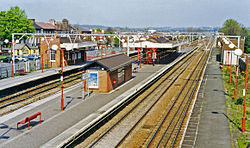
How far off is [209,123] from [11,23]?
53336mm

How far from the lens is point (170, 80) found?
35000 millimetres

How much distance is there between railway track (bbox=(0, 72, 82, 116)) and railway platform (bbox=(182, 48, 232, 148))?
1351 cm

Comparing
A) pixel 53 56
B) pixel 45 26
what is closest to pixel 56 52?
pixel 53 56

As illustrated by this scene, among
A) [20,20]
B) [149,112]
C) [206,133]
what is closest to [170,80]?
[149,112]

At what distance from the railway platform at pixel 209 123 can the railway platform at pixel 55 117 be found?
6.07 metres

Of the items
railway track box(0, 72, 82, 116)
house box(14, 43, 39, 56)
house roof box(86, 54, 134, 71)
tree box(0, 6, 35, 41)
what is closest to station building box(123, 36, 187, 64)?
house roof box(86, 54, 134, 71)

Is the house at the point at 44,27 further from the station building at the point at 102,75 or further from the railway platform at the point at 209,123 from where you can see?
the railway platform at the point at 209,123

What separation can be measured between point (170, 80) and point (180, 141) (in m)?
20.4

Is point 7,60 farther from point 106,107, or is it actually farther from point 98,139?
point 98,139

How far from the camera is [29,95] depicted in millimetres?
26281

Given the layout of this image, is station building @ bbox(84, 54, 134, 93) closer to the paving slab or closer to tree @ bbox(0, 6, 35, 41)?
the paving slab

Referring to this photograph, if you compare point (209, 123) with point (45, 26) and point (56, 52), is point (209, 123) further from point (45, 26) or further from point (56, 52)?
point (45, 26)

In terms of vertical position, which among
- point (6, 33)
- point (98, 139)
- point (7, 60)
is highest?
point (6, 33)

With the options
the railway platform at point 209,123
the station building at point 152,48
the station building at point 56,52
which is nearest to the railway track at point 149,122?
the railway platform at point 209,123
